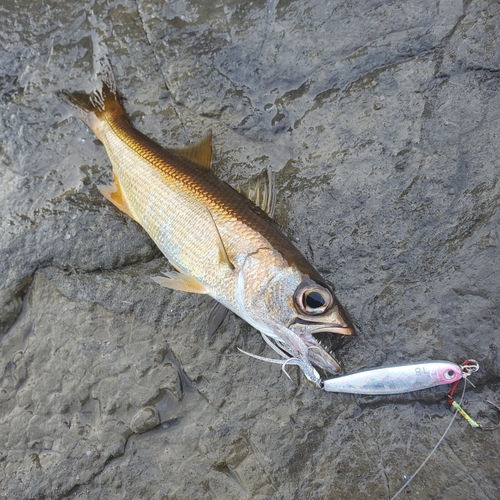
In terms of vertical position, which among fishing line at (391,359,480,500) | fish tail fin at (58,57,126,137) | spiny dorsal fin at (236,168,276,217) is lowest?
fishing line at (391,359,480,500)

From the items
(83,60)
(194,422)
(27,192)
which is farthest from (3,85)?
(194,422)

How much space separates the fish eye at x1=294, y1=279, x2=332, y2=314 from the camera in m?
2.96

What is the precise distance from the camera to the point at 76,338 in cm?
366

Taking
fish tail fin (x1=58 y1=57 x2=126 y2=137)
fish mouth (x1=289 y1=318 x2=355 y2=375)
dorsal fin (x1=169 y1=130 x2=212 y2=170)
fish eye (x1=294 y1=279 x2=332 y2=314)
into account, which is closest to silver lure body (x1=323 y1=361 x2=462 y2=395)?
fish mouth (x1=289 y1=318 x2=355 y2=375)

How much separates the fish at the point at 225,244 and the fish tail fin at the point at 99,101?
1.4 inches

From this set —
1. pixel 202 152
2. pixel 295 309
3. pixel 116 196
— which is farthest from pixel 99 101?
pixel 295 309

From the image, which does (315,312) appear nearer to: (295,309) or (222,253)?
(295,309)

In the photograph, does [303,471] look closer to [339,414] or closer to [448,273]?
[339,414]

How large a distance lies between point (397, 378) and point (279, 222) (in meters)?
1.51

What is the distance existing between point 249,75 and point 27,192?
2.25 m

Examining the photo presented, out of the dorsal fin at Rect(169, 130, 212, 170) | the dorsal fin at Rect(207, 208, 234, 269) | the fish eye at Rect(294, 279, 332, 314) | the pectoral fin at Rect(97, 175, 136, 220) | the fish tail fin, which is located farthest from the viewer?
the fish tail fin

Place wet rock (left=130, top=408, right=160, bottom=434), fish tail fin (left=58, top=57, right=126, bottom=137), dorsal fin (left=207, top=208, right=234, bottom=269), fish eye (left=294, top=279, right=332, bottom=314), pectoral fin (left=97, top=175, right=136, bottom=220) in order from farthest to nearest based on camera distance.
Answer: fish tail fin (left=58, top=57, right=126, bottom=137)
pectoral fin (left=97, top=175, right=136, bottom=220)
wet rock (left=130, top=408, right=160, bottom=434)
dorsal fin (left=207, top=208, right=234, bottom=269)
fish eye (left=294, top=279, right=332, bottom=314)

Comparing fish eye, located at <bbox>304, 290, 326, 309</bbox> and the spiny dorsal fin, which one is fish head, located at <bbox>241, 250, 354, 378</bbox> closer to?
fish eye, located at <bbox>304, 290, 326, 309</bbox>

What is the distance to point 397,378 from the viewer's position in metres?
3.20
